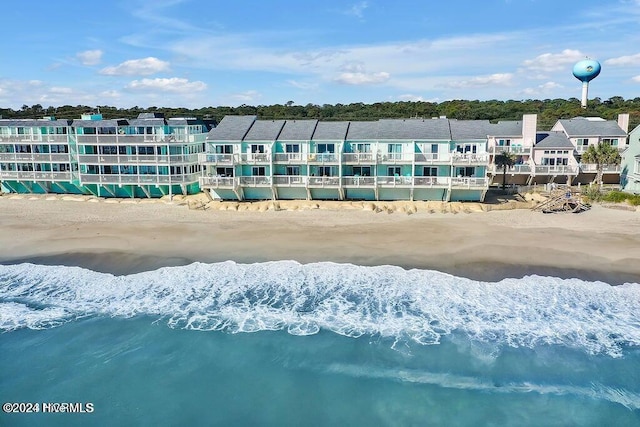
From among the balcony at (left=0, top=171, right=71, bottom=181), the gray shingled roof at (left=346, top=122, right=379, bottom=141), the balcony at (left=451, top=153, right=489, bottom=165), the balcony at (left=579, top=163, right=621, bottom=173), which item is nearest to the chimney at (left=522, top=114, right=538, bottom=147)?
the balcony at (left=579, top=163, right=621, bottom=173)

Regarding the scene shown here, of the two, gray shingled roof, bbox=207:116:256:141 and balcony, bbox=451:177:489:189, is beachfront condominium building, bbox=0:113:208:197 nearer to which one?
gray shingled roof, bbox=207:116:256:141

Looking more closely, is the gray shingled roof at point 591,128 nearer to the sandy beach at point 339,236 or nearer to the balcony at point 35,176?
the sandy beach at point 339,236

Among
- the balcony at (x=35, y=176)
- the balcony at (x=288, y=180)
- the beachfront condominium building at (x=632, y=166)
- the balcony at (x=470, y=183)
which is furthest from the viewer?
the balcony at (x=35, y=176)

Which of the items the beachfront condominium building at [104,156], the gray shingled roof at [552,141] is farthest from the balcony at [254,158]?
the gray shingled roof at [552,141]

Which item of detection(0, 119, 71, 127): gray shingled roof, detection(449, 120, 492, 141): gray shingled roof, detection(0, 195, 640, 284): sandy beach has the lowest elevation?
detection(0, 195, 640, 284): sandy beach

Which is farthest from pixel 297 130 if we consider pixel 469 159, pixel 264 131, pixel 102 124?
pixel 102 124

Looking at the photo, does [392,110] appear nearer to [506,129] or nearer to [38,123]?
[506,129]

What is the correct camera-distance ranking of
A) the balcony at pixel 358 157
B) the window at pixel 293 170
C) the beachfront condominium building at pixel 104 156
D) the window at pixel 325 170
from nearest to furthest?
1. the balcony at pixel 358 157
2. the window at pixel 325 170
3. the window at pixel 293 170
4. the beachfront condominium building at pixel 104 156
